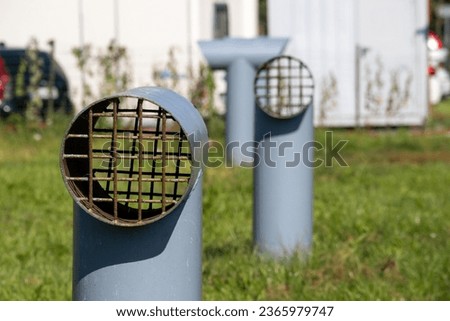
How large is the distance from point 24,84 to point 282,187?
10.7 m

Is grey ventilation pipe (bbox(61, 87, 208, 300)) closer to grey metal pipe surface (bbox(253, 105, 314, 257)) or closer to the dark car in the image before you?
grey metal pipe surface (bbox(253, 105, 314, 257))

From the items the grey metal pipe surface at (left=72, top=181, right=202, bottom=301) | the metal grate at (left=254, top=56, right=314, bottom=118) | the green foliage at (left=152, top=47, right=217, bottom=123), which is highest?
the green foliage at (left=152, top=47, right=217, bottom=123)

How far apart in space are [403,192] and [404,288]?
379 centimetres

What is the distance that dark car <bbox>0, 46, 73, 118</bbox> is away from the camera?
15.6 metres

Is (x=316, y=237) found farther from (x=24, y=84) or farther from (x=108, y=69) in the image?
(x=24, y=84)

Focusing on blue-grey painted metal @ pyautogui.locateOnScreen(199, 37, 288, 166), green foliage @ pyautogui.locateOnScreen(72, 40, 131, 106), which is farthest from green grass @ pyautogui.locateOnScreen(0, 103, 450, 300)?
green foliage @ pyautogui.locateOnScreen(72, 40, 131, 106)

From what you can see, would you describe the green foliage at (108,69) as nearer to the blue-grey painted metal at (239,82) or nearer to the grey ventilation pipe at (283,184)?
the blue-grey painted metal at (239,82)

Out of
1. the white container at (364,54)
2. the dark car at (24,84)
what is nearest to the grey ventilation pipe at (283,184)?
the dark car at (24,84)

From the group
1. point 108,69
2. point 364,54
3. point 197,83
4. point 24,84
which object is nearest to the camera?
point 108,69

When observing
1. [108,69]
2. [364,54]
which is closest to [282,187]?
[108,69]

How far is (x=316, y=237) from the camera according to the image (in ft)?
23.6

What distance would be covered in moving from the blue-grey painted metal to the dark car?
4.14m

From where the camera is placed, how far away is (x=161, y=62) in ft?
57.9
